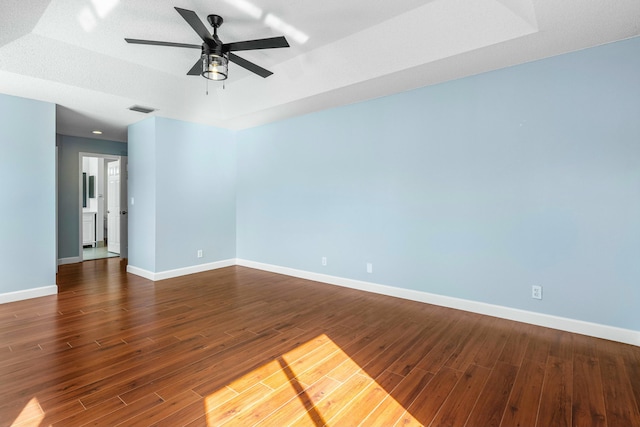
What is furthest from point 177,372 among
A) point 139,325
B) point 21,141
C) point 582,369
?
point 21,141

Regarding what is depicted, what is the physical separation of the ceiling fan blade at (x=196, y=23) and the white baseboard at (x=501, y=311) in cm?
345

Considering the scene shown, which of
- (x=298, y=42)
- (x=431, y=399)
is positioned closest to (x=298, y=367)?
(x=431, y=399)

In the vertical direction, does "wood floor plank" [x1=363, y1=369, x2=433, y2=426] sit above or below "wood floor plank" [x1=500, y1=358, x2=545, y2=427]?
below

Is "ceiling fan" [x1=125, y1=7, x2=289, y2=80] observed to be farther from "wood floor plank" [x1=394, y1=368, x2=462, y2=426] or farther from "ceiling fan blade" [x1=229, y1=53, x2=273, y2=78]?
"wood floor plank" [x1=394, y1=368, x2=462, y2=426]

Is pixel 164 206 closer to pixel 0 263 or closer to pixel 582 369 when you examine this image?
pixel 0 263

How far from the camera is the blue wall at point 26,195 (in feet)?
13.1

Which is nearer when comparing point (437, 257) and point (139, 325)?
point (139, 325)

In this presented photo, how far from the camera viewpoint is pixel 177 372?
7.70 feet

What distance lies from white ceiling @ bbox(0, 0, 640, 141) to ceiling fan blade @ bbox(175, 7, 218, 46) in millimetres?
352

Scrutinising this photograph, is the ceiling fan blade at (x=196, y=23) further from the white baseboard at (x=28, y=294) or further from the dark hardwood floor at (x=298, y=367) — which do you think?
the white baseboard at (x=28, y=294)

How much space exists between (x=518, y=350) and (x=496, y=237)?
1.21 m

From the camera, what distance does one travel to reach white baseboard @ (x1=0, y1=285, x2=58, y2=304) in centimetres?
396

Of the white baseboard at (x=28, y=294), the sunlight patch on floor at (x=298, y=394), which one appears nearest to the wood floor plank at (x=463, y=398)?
the sunlight patch on floor at (x=298, y=394)

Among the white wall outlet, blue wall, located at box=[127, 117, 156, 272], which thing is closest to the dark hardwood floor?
the white wall outlet
